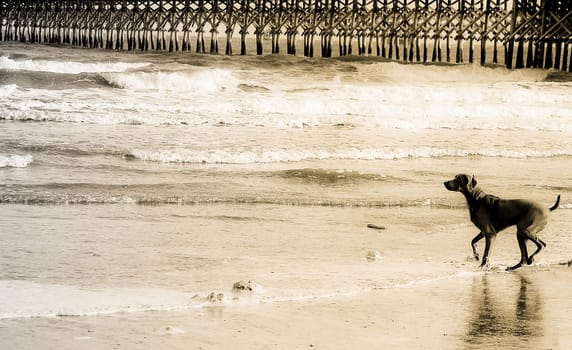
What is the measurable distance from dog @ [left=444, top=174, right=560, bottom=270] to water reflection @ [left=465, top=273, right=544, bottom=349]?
31 centimetres

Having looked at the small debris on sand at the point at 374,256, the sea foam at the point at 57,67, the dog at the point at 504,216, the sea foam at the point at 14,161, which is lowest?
the sea foam at the point at 57,67

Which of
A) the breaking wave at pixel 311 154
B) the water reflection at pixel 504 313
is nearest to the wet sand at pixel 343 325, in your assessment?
the water reflection at pixel 504 313

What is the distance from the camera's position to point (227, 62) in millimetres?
35062

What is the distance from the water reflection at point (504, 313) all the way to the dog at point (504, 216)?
314 mm

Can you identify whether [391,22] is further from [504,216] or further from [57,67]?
[504,216]

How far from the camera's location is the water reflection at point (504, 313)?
507 centimetres

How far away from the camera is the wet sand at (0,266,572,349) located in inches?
192

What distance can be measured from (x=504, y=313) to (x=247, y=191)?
4534 millimetres

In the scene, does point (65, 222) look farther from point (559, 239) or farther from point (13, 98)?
point (13, 98)

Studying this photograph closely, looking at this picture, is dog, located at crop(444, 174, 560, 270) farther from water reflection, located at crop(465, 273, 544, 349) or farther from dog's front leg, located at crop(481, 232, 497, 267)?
water reflection, located at crop(465, 273, 544, 349)

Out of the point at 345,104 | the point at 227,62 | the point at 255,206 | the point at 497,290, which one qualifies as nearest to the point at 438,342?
the point at 497,290

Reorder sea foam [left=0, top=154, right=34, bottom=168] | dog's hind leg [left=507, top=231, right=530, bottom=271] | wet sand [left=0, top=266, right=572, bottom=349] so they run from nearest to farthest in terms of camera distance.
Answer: wet sand [left=0, top=266, right=572, bottom=349] → dog's hind leg [left=507, top=231, right=530, bottom=271] → sea foam [left=0, top=154, right=34, bottom=168]

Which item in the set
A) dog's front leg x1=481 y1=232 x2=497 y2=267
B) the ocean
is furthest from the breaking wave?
dog's front leg x1=481 y1=232 x2=497 y2=267

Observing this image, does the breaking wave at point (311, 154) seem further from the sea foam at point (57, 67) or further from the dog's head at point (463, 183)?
the sea foam at point (57, 67)
